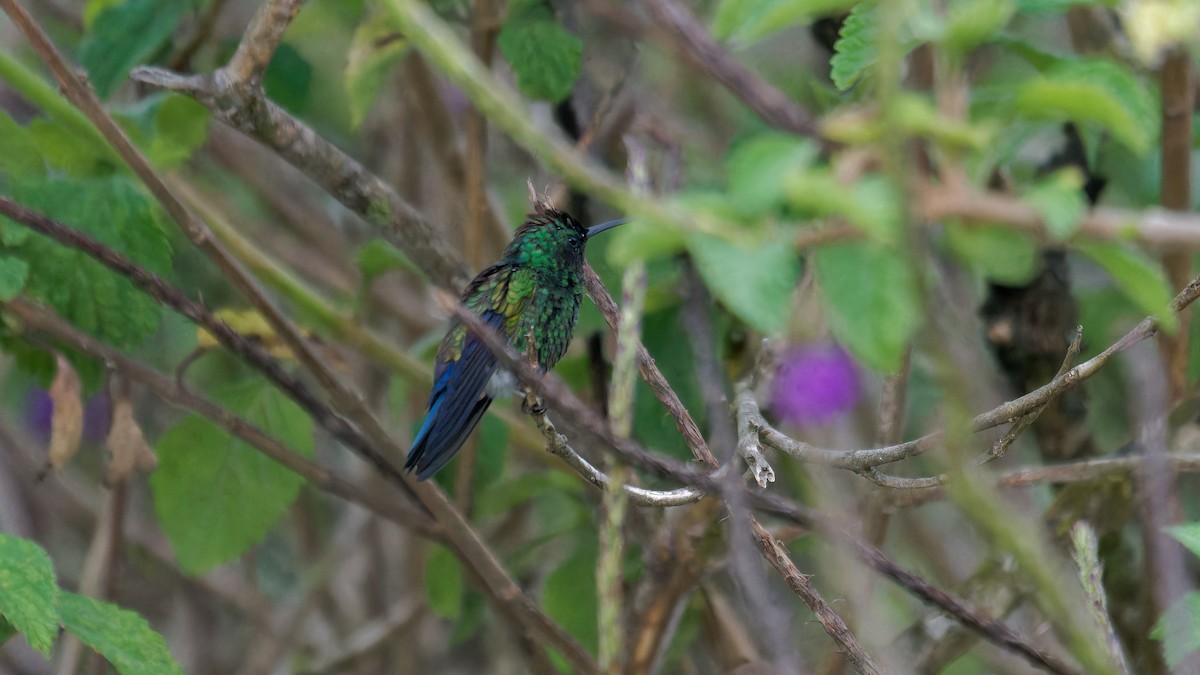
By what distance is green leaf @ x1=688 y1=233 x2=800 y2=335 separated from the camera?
70 cm

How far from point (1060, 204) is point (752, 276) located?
18 centimetres

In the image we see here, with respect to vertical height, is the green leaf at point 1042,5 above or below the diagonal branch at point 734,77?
above

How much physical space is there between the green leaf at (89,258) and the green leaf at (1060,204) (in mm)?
1484

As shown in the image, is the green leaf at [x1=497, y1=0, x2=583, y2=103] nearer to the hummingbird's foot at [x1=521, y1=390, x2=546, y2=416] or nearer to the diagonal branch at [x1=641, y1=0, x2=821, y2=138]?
the hummingbird's foot at [x1=521, y1=390, x2=546, y2=416]

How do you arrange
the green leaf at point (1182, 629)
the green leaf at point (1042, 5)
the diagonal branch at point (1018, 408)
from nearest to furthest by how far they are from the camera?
1. the green leaf at point (1042, 5)
2. the green leaf at point (1182, 629)
3. the diagonal branch at point (1018, 408)

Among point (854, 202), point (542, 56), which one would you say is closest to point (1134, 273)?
point (854, 202)

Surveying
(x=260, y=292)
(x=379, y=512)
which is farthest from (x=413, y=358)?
(x=260, y=292)

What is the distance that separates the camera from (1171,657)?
1.16 meters

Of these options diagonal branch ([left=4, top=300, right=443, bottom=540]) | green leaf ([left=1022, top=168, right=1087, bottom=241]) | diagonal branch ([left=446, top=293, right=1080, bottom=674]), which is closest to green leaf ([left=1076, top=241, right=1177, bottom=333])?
green leaf ([left=1022, top=168, right=1087, bottom=241])

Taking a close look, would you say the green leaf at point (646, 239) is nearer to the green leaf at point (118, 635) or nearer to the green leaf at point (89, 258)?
the green leaf at point (118, 635)

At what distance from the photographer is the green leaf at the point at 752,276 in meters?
0.70

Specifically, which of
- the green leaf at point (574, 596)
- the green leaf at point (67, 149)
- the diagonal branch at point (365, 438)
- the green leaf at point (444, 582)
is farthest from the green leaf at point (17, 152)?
the green leaf at point (574, 596)

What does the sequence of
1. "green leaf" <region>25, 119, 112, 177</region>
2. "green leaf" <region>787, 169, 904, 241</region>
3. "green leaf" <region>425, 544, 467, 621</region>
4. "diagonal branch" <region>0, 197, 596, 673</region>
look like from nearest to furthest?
"green leaf" <region>787, 169, 904, 241</region> → "diagonal branch" <region>0, 197, 596, 673</region> → "green leaf" <region>25, 119, 112, 177</region> → "green leaf" <region>425, 544, 467, 621</region>

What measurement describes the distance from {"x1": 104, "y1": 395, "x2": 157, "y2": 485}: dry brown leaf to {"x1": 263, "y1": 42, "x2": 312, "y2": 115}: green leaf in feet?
2.46
